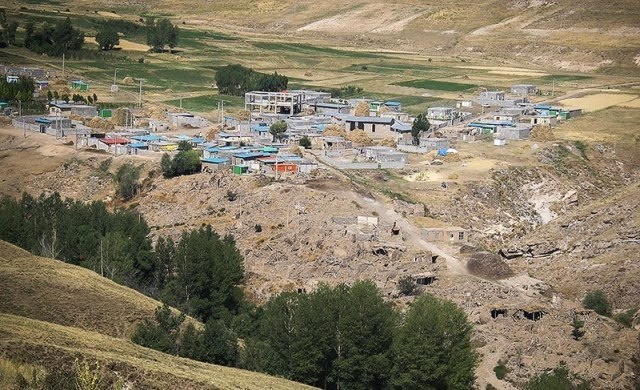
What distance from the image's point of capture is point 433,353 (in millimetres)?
32250

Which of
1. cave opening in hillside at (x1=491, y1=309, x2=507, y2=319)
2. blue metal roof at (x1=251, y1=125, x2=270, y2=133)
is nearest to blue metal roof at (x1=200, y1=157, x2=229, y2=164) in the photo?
blue metal roof at (x1=251, y1=125, x2=270, y2=133)

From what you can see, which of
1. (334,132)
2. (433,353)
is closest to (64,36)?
(334,132)

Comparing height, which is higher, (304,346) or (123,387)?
(123,387)

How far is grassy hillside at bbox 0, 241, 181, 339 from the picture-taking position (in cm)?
3158

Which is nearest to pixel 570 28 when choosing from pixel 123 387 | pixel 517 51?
pixel 517 51

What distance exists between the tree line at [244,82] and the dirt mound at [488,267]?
127ft

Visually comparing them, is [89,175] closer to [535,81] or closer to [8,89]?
[8,89]

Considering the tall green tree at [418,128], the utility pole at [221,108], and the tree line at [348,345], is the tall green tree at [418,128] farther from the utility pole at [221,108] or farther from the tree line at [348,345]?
the tree line at [348,345]

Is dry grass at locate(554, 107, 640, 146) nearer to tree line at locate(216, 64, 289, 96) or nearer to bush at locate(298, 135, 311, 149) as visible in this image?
bush at locate(298, 135, 311, 149)

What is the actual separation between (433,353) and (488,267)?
35.4 feet

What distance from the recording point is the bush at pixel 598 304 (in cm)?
3990

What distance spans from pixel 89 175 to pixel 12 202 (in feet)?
33.3

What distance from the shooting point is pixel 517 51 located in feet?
362

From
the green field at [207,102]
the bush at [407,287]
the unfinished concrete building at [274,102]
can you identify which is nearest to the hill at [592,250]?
the bush at [407,287]
